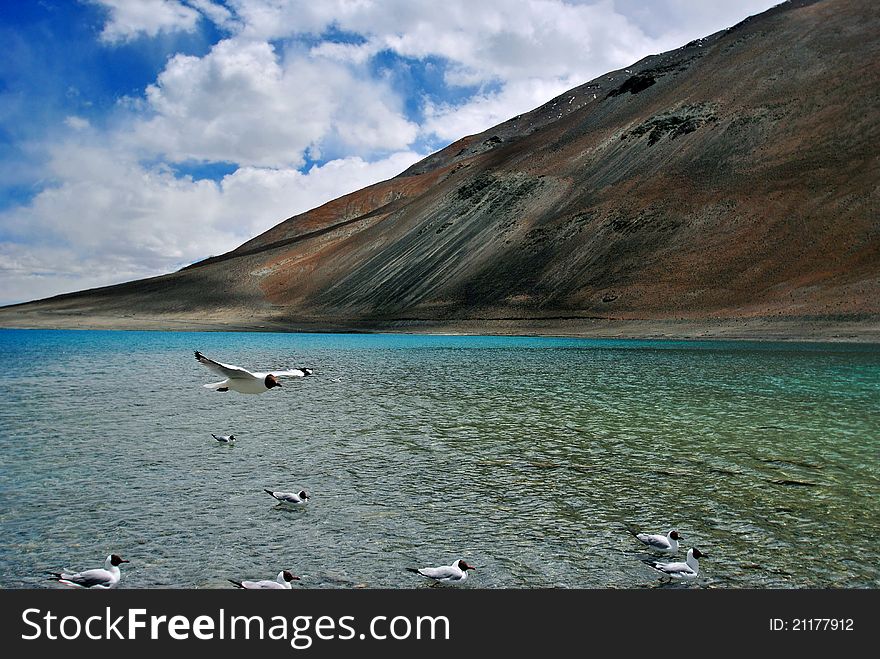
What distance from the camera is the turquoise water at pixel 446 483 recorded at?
812 cm

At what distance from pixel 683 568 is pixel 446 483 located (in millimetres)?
4936

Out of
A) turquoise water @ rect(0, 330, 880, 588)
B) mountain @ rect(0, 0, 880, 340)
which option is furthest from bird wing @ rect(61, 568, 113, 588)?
mountain @ rect(0, 0, 880, 340)

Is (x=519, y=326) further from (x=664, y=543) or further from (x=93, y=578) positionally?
(x=93, y=578)

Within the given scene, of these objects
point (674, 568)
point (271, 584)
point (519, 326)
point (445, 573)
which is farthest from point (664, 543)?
point (519, 326)

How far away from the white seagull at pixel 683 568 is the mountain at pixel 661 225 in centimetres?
4878

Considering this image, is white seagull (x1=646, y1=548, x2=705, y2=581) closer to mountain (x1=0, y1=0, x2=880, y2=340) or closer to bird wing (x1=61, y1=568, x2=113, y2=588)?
bird wing (x1=61, y1=568, x2=113, y2=588)

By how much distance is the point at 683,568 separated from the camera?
24.5ft

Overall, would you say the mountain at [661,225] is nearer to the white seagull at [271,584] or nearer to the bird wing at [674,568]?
the bird wing at [674,568]

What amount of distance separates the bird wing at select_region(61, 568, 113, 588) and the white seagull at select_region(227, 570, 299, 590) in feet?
3.99

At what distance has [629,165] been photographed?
3563 inches

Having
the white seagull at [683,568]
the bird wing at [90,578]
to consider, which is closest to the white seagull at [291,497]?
the bird wing at [90,578]

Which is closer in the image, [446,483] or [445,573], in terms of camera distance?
[445,573]

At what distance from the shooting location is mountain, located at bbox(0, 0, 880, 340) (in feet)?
212

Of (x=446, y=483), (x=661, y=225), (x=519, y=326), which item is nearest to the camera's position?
(x=446, y=483)
